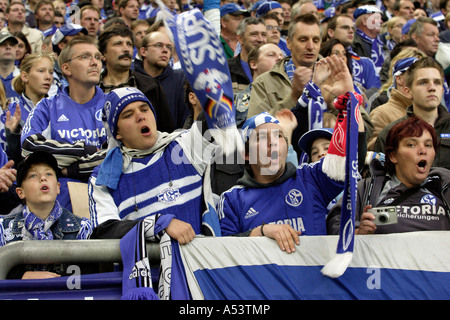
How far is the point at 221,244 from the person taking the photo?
4117mm

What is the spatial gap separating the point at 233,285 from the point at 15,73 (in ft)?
19.5

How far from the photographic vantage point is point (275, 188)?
4.77 metres

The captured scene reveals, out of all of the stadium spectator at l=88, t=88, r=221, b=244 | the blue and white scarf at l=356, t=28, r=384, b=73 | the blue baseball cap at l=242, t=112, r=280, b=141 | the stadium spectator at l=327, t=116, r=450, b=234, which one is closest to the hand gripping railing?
the stadium spectator at l=88, t=88, r=221, b=244

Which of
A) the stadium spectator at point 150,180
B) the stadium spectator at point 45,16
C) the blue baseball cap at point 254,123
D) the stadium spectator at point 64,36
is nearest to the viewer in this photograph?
the stadium spectator at point 150,180

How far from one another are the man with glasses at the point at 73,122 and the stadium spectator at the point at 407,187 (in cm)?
225

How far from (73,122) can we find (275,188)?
93.6 inches

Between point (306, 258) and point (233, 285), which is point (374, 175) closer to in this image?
point (306, 258)

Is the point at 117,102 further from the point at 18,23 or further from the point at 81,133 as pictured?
the point at 18,23

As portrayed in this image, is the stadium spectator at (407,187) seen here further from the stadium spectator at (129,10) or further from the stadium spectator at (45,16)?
the stadium spectator at (45,16)

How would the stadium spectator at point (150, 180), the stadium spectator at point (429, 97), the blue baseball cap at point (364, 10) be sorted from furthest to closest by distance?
the blue baseball cap at point (364, 10) → the stadium spectator at point (429, 97) → the stadium spectator at point (150, 180)

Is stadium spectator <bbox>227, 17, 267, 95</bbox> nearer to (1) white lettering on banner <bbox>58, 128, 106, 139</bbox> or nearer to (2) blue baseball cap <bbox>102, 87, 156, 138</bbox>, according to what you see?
(1) white lettering on banner <bbox>58, 128, 106, 139</bbox>

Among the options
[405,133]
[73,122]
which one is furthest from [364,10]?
[405,133]

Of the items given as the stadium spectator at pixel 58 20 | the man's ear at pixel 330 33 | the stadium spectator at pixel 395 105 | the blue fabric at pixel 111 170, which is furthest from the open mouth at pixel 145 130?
the stadium spectator at pixel 58 20

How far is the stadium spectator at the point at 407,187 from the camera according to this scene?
449cm
